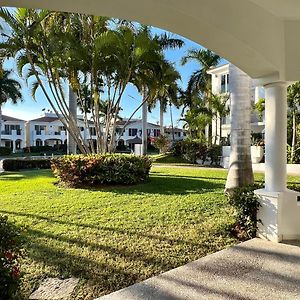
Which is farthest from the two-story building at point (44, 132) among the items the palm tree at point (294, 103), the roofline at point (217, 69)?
the palm tree at point (294, 103)

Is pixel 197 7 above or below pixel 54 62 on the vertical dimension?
below

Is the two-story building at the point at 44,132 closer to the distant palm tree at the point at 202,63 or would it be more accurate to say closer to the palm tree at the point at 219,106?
the distant palm tree at the point at 202,63

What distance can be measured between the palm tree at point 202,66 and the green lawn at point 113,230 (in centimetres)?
2240

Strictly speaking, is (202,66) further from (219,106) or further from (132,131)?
(132,131)

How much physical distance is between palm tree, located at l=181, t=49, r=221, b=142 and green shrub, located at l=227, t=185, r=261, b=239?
2488cm

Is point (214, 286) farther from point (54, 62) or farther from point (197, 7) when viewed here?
point (54, 62)

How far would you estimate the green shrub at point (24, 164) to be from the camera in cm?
1830

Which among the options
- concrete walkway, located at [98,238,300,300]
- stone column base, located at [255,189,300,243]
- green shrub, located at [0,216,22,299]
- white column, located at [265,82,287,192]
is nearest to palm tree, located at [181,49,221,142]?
white column, located at [265,82,287,192]

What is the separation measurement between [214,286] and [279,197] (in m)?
2.20

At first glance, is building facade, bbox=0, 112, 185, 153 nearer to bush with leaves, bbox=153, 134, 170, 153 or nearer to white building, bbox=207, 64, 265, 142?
white building, bbox=207, 64, 265, 142

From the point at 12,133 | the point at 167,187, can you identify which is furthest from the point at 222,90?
the point at 12,133

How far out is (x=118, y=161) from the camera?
35.4 feet

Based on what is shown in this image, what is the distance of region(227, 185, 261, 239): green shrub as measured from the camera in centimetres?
561

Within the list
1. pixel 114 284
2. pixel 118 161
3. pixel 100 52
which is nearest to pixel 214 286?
pixel 114 284
